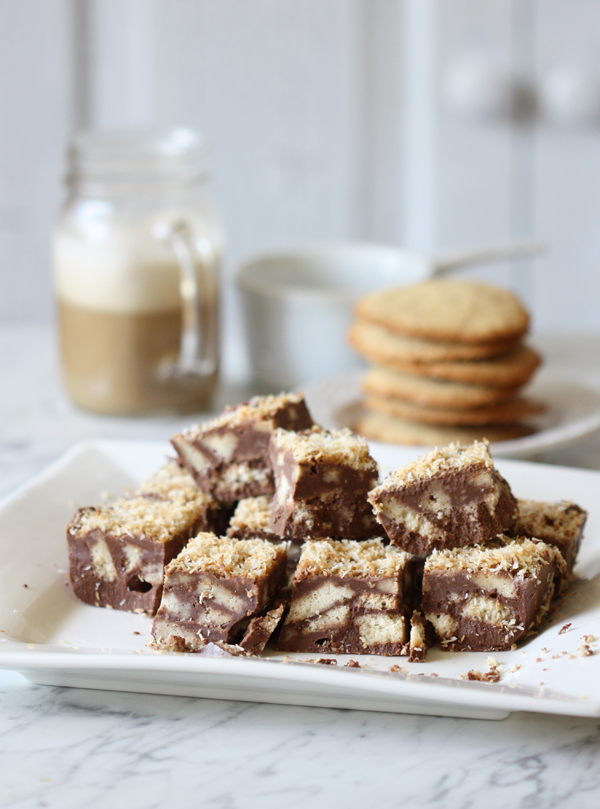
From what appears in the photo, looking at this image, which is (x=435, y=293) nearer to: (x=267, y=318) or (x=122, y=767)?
(x=267, y=318)

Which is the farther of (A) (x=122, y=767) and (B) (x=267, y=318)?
(B) (x=267, y=318)

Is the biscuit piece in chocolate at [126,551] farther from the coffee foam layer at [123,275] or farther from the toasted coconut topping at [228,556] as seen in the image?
the coffee foam layer at [123,275]

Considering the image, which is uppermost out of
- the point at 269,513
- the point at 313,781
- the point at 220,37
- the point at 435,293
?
the point at 220,37

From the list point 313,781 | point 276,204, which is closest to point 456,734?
point 313,781

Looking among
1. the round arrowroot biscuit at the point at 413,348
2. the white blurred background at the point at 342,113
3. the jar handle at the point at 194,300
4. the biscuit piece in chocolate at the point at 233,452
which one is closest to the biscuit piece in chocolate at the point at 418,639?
the biscuit piece in chocolate at the point at 233,452

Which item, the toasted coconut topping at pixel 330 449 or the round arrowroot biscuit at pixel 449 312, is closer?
the toasted coconut topping at pixel 330 449
